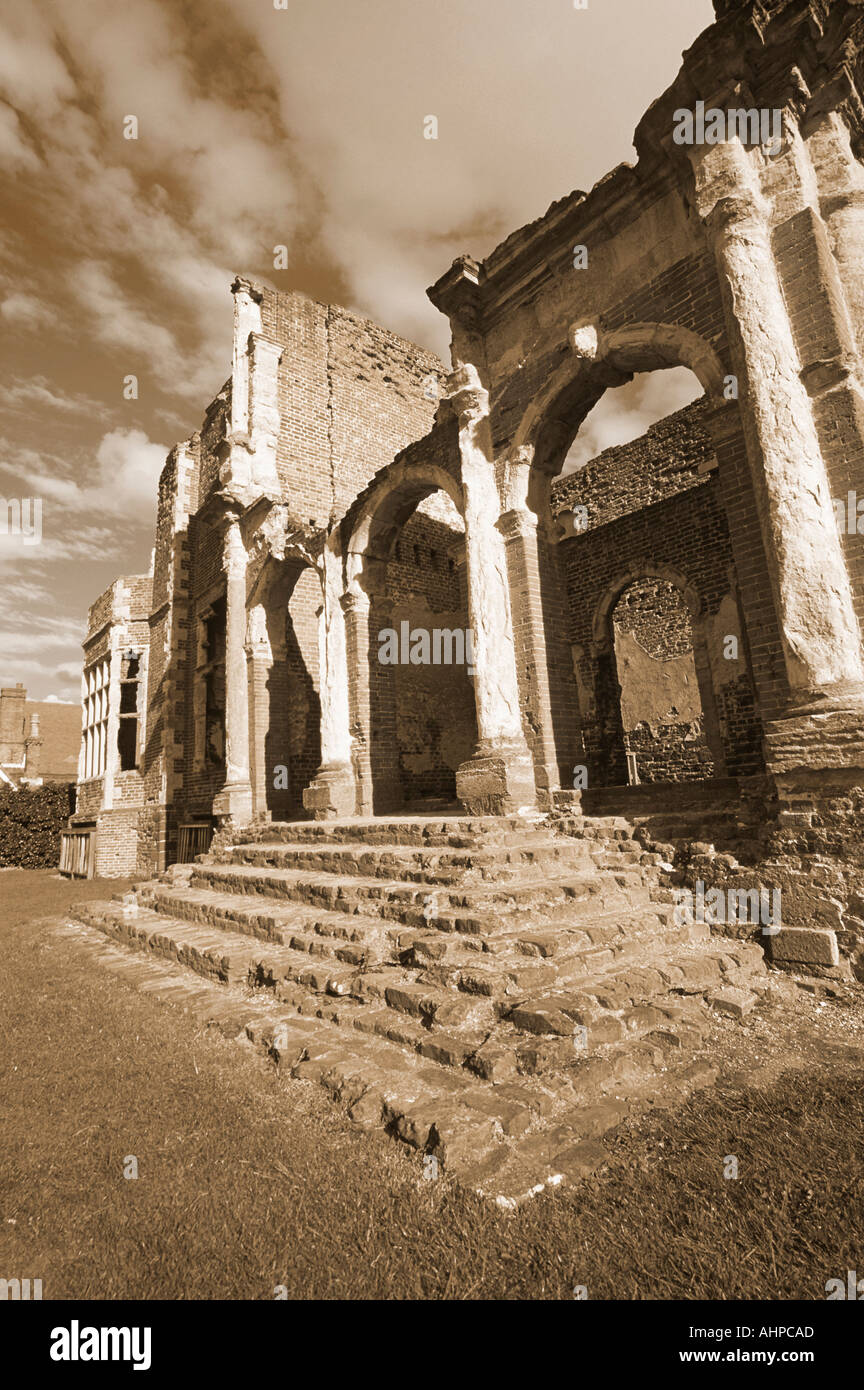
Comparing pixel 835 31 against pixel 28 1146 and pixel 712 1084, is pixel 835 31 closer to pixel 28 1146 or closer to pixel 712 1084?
pixel 712 1084

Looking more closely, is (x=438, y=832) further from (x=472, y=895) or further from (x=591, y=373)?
(x=591, y=373)

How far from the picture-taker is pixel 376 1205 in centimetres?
251

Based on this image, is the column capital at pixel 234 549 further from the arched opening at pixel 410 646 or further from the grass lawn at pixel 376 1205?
the grass lawn at pixel 376 1205

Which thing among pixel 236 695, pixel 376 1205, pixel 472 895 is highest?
pixel 236 695

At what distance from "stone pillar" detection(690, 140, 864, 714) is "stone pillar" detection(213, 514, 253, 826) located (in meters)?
9.46

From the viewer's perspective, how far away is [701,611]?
520 inches

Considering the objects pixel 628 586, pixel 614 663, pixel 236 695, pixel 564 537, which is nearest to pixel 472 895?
pixel 236 695

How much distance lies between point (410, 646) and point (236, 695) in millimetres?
3659

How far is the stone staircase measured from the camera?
→ 3.08 metres

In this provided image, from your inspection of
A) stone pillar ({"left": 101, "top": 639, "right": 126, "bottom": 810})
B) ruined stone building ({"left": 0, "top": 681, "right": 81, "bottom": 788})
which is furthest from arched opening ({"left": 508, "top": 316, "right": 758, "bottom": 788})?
ruined stone building ({"left": 0, "top": 681, "right": 81, "bottom": 788})

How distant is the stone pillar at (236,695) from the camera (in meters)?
12.2
